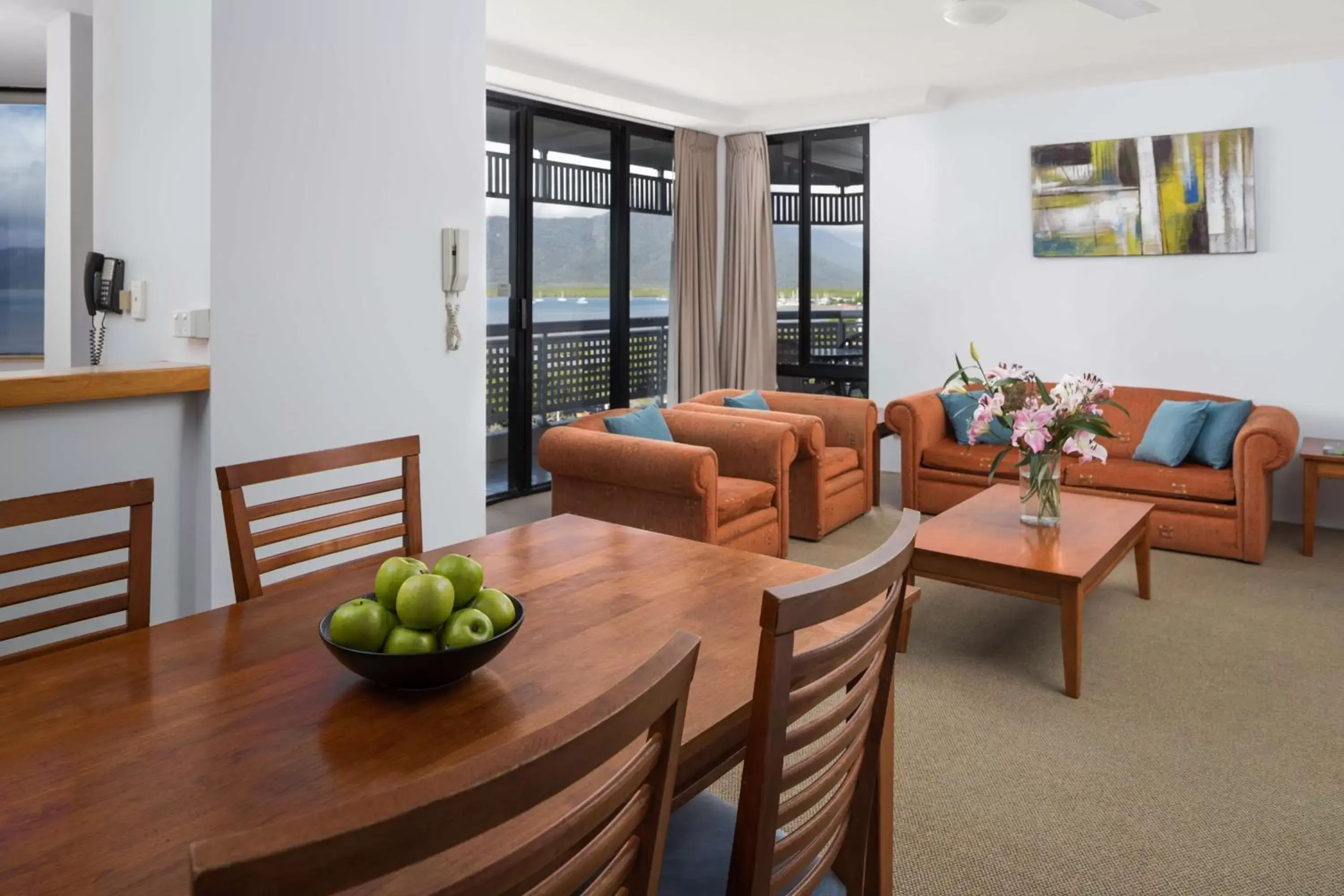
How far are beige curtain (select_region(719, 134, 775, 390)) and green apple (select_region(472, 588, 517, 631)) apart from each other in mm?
5926

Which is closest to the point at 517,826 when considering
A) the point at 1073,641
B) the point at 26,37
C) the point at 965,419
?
the point at 1073,641

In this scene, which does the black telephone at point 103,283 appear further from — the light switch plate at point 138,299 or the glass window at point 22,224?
the glass window at point 22,224

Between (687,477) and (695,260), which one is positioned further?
(695,260)

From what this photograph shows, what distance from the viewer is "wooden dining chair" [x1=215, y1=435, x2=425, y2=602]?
1863 mm

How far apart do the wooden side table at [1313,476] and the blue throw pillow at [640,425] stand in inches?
123

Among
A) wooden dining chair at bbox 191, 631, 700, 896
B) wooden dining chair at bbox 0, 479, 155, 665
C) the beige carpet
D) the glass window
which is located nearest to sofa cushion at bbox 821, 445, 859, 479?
the beige carpet

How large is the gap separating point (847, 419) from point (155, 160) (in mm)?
3746

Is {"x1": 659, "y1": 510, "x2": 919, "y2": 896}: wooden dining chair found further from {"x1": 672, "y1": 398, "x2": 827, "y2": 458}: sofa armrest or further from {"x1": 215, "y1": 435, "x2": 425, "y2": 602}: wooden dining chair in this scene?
{"x1": 672, "y1": 398, "x2": 827, "y2": 458}: sofa armrest

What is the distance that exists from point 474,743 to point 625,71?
5.26 meters

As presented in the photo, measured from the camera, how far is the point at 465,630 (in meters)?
1.31

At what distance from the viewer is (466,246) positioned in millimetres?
3541

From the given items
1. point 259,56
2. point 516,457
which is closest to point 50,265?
point 259,56

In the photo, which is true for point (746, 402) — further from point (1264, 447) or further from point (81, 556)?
point (81, 556)

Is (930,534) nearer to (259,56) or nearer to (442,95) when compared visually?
(442,95)
